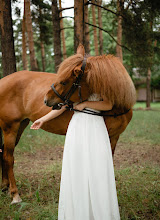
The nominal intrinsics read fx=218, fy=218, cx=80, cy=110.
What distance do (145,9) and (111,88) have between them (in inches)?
221

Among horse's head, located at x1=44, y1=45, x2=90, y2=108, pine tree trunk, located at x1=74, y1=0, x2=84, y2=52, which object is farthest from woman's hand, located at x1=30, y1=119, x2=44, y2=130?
pine tree trunk, located at x1=74, y1=0, x2=84, y2=52

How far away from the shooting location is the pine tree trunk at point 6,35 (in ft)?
13.1

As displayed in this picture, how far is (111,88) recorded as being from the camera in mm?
2301

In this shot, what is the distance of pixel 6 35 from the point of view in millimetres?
4055

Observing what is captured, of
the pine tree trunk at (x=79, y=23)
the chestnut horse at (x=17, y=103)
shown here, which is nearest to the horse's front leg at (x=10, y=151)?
the chestnut horse at (x=17, y=103)

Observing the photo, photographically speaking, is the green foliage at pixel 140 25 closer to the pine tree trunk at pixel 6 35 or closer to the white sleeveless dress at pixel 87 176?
the pine tree trunk at pixel 6 35

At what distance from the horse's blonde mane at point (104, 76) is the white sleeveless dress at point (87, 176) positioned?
1.06 ft

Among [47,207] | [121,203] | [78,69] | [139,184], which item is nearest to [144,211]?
[121,203]

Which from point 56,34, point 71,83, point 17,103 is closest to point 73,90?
point 71,83

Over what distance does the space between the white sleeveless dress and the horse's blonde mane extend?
32cm

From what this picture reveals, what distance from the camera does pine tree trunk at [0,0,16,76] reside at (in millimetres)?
4004

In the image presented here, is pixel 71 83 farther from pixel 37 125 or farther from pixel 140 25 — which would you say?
pixel 140 25

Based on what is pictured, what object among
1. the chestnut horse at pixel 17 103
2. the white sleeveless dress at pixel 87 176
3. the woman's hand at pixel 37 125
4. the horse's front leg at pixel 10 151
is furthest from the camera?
the horse's front leg at pixel 10 151

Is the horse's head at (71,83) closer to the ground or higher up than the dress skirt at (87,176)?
higher up
